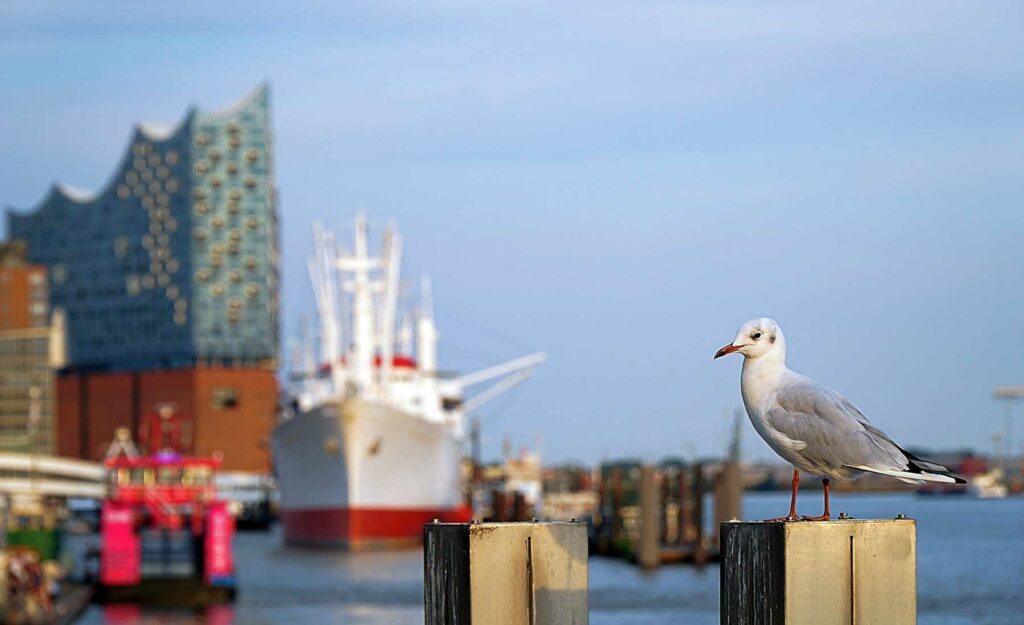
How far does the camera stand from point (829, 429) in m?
7.18

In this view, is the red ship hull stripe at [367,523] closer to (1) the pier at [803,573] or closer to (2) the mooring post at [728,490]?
(2) the mooring post at [728,490]

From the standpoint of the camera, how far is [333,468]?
221 ft

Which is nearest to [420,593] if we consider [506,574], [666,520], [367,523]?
[666,520]

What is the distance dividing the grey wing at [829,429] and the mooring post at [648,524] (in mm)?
42162

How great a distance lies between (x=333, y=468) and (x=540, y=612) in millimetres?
60688

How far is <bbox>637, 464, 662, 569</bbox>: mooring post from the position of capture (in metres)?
49.9

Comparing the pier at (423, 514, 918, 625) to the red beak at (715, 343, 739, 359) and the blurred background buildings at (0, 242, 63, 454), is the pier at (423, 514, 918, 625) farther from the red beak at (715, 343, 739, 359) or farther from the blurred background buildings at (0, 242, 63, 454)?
the blurred background buildings at (0, 242, 63, 454)

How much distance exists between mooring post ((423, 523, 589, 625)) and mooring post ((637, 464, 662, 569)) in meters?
42.1

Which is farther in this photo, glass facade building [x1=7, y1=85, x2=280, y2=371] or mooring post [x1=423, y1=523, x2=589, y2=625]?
glass facade building [x1=7, y1=85, x2=280, y2=371]

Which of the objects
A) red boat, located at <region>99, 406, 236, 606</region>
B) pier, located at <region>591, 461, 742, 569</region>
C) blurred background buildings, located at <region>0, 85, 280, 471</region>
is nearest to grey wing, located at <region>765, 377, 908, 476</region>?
red boat, located at <region>99, 406, 236, 606</region>

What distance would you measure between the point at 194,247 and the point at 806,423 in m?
141

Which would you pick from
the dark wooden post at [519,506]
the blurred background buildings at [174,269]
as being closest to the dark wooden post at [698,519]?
the dark wooden post at [519,506]

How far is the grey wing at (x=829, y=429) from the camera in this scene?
23.4 ft

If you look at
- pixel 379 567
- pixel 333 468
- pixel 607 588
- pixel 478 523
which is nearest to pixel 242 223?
pixel 333 468
